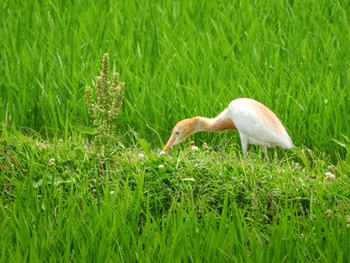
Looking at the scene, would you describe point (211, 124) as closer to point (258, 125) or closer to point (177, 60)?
point (258, 125)

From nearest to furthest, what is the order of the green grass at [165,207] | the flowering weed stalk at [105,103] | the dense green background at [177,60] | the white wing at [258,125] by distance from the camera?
the green grass at [165,207], the flowering weed stalk at [105,103], the white wing at [258,125], the dense green background at [177,60]

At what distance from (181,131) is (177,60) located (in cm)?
92

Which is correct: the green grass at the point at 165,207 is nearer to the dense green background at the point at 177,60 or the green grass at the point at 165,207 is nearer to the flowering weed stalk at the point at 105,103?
the flowering weed stalk at the point at 105,103

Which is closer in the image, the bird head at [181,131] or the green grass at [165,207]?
the green grass at [165,207]

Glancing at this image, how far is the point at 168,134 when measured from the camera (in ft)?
16.9

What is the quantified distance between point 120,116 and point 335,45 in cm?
151

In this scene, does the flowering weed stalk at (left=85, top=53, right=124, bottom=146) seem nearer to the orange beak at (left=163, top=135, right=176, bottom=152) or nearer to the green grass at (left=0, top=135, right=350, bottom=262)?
the green grass at (left=0, top=135, right=350, bottom=262)

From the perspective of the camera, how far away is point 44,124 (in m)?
5.24

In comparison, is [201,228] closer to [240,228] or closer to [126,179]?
[240,228]

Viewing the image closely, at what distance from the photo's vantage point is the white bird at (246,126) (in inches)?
177

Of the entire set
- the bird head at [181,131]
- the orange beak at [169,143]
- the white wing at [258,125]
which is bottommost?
the orange beak at [169,143]

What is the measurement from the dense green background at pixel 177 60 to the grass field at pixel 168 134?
0.04 feet

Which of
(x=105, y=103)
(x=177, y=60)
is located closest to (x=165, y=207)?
(x=105, y=103)

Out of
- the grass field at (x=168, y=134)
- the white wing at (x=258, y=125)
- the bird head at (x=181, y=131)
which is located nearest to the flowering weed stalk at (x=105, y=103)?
the grass field at (x=168, y=134)
